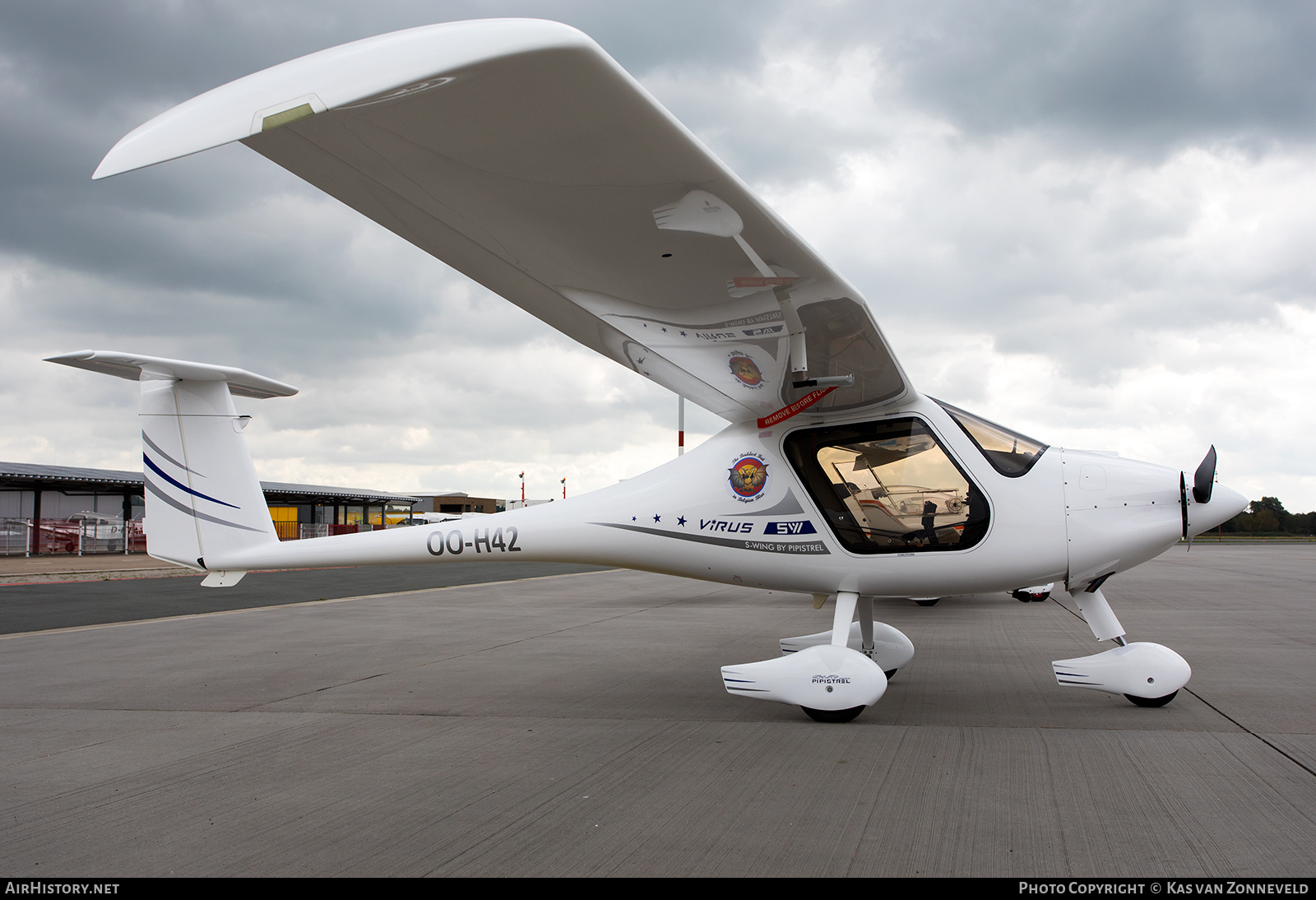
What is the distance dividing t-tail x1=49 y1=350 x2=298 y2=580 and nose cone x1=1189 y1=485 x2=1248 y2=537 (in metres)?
6.82

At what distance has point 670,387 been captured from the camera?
5844 millimetres

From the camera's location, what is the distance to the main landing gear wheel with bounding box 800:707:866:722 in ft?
16.0

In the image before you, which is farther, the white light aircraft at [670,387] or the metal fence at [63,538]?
the metal fence at [63,538]

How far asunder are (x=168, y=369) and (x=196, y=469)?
806 millimetres

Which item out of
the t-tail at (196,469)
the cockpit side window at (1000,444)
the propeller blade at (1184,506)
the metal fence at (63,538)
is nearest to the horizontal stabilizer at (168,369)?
the t-tail at (196,469)

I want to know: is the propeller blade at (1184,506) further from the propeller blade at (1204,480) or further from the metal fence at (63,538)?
the metal fence at (63,538)

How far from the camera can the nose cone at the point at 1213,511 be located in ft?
16.4

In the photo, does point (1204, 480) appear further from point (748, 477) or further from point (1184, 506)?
point (748, 477)

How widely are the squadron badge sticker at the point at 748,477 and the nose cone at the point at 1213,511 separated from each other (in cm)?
283

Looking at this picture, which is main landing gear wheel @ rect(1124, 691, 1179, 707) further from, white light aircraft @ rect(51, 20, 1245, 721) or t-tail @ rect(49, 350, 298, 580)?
t-tail @ rect(49, 350, 298, 580)

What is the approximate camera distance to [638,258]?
413 centimetres

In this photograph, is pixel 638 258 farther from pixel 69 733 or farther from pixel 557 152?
pixel 69 733

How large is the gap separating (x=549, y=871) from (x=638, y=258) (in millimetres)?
2966

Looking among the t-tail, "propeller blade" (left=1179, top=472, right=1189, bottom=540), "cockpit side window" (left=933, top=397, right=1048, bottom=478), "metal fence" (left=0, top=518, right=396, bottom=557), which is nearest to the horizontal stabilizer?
the t-tail
